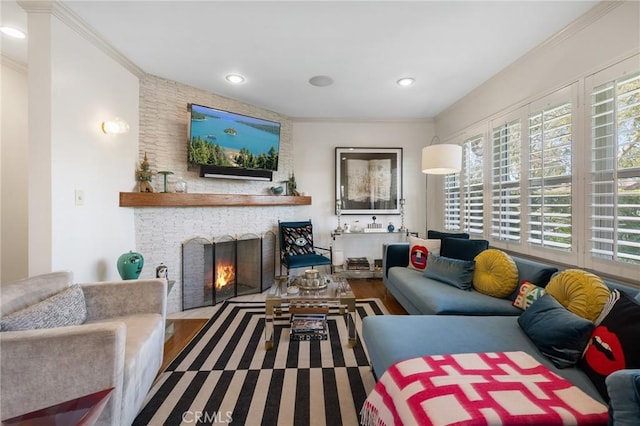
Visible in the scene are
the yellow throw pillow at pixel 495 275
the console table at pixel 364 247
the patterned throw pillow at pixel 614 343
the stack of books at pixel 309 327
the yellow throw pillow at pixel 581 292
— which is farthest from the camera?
the console table at pixel 364 247

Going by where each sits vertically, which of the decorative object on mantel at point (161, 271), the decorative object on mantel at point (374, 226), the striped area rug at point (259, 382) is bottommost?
the striped area rug at point (259, 382)

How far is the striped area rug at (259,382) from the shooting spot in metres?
1.50

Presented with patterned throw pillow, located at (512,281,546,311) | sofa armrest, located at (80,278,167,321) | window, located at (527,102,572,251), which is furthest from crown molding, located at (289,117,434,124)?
sofa armrest, located at (80,278,167,321)

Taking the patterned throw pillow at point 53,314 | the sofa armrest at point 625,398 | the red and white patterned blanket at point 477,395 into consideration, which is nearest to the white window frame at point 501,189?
the red and white patterned blanket at point 477,395

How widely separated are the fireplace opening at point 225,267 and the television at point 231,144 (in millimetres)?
874

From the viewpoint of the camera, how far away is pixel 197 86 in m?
3.15

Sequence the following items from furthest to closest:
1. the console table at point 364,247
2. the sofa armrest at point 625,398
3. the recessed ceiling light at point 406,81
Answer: the console table at point 364,247
the recessed ceiling light at point 406,81
the sofa armrest at point 625,398

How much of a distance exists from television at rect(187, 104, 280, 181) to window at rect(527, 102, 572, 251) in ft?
9.76

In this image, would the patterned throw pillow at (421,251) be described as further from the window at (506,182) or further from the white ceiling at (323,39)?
the white ceiling at (323,39)

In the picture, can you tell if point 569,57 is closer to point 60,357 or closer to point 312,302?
point 312,302

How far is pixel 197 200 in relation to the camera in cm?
303

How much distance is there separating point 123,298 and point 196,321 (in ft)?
3.56

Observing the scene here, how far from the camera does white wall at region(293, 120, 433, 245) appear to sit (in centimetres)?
433

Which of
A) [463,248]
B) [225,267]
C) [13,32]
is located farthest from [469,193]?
[13,32]
